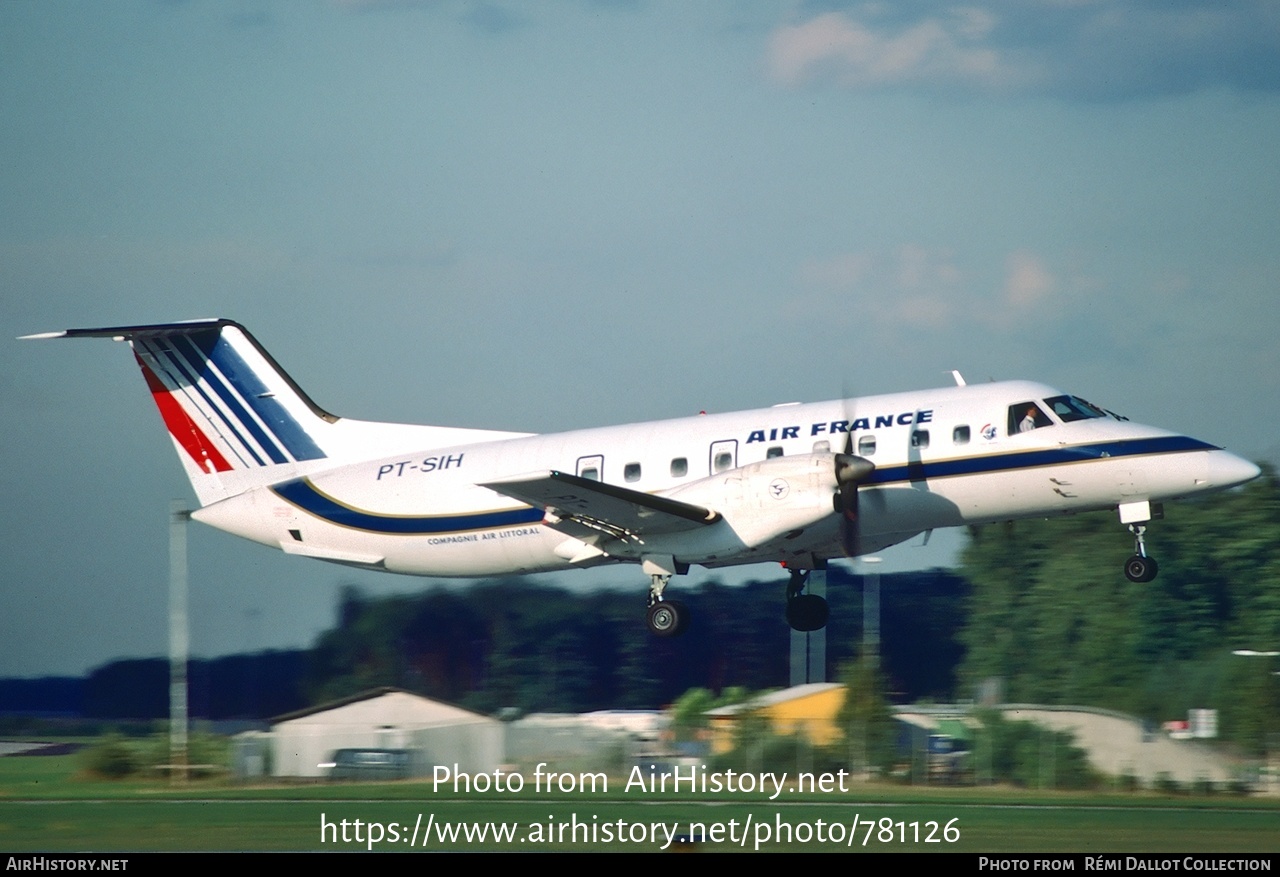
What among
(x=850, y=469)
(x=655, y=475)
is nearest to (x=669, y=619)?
(x=655, y=475)

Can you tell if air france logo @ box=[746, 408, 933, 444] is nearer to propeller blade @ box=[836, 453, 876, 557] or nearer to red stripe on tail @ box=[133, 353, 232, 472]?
propeller blade @ box=[836, 453, 876, 557]

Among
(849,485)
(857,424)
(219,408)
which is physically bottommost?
(849,485)

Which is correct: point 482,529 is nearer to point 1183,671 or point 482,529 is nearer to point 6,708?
Answer: point 6,708

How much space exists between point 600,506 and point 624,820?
362 centimetres

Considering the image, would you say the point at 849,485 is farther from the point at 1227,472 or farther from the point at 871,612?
the point at 871,612

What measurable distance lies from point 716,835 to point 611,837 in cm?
115

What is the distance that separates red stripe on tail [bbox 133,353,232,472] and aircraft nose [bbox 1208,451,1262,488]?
13149mm

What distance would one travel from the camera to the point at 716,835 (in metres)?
16.6

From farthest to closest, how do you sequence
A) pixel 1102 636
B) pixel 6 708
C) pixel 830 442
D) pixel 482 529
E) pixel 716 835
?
1. pixel 1102 636
2. pixel 6 708
3. pixel 482 529
4. pixel 830 442
5. pixel 716 835

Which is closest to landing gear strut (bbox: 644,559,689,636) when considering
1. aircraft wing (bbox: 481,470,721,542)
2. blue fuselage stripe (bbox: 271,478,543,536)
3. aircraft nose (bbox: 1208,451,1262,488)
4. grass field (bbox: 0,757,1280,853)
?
aircraft wing (bbox: 481,470,721,542)

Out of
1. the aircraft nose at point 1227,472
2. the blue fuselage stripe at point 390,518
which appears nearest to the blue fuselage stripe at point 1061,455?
the aircraft nose at point 1227,472

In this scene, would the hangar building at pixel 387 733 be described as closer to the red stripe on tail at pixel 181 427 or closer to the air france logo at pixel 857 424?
the red stripe on tail at pixel 181 427

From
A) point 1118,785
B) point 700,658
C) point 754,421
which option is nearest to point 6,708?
point 700,658

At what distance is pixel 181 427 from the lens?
2252 cm
